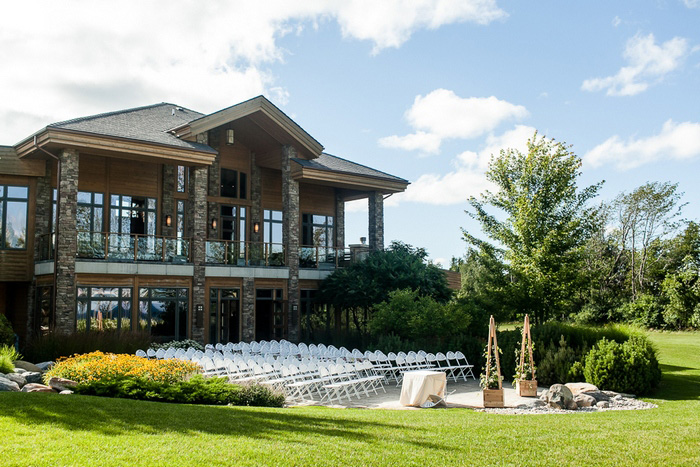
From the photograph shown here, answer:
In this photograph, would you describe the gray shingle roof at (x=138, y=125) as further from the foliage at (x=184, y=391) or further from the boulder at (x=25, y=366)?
the foliage at (x=184, y=391)

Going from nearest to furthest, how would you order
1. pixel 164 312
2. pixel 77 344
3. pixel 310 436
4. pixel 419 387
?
pixel 310 436 < pixel 419 387 < pixel 77 344 < pixel 164 312

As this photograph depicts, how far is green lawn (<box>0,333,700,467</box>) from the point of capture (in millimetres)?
6672

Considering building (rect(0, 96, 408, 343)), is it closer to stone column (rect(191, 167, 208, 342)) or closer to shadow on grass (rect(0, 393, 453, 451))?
stone column (rect(191, 167, 208, 342))

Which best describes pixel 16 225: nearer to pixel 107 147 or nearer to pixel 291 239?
pixel 107 147

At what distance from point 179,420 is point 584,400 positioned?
8.05m

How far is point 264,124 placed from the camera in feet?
77.9

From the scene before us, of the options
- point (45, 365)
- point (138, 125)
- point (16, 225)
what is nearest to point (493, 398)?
point (45, 365)

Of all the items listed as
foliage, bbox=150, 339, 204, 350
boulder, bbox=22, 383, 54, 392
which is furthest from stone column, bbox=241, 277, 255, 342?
boulder, bbox=22, 383, 54, 392

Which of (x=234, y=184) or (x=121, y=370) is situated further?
(x=234, y=184)

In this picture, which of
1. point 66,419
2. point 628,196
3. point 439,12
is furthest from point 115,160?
point 628,196

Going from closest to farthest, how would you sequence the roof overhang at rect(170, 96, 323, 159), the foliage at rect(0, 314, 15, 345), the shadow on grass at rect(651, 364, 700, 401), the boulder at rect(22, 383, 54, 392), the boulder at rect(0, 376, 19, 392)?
the boulder at rect(0, 376, 19, 392) < the boulder at rect(22, 383, 54, 392) < the shadow on grass at rect(651, 364, 700, 401) < the foliage at rect(0, 314, 15, 345) < the roof overhang at rect(170, 96, 323, 159)

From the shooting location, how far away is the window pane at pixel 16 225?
69.1ft

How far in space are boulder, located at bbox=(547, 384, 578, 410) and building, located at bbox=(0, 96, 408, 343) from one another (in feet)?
40.8

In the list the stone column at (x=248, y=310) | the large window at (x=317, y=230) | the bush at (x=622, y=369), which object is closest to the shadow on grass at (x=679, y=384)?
the bush at (x=622, y=369)
